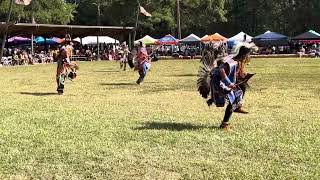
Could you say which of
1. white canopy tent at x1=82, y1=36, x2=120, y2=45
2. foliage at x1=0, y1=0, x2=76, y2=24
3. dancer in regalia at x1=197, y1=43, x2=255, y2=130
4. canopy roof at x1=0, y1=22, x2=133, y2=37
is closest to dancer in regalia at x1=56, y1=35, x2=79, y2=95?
dancer in regalia at x1=197, y1=43, x2=255, y2=130

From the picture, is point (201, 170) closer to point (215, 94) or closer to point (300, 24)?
point (215, 94)

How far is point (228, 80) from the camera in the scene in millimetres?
9375

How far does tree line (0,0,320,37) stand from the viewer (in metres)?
64.0

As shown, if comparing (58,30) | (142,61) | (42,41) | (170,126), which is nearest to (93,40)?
(42,41)

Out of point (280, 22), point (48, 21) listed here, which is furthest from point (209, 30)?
point (48, 21)

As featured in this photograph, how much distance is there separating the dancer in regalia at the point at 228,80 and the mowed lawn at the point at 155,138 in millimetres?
456

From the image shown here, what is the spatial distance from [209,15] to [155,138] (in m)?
58.6

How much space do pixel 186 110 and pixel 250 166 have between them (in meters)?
5.32

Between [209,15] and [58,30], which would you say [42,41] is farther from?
[209,15]

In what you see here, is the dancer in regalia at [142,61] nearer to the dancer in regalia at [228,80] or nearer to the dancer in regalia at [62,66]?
the dancer in regalia at [62,66]

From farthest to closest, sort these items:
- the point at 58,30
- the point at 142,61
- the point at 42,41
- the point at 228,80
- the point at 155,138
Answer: the point at 42,41 → the point at 58,30 → the point at 142,61 → the point at 228,80 → the point at 155,138

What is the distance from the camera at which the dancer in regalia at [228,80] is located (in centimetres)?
941

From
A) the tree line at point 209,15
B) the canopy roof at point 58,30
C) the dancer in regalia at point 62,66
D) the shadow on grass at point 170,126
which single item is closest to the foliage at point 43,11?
the canopy roof at point 58,30

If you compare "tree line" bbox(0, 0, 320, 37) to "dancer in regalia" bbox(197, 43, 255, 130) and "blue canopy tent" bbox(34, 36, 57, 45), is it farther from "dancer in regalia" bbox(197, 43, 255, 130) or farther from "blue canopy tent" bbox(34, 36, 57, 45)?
"dancer in regalia" bbox(197, 43, 255, 130)
